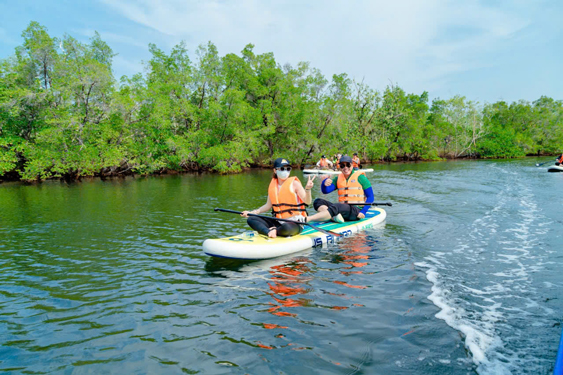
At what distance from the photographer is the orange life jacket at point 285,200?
654cm

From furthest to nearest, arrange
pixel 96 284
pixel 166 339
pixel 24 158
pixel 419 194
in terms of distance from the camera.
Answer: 1. pixel 24 158
2. pixel 419 194
3. pixel 96 284
4. pixel 166 339

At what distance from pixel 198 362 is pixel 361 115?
4684cm

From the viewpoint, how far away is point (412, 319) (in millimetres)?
3688

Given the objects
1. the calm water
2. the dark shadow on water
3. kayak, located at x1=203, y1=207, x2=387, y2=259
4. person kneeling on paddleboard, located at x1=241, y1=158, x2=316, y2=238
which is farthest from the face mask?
the dark shadow on water

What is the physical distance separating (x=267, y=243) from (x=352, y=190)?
3321mm

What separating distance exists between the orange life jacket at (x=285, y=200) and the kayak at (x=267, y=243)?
0.51m

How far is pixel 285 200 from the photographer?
6.57 metres

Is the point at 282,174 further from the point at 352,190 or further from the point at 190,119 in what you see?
the point at 190,119

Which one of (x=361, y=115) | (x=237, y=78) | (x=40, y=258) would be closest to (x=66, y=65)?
(x=237, y=78)

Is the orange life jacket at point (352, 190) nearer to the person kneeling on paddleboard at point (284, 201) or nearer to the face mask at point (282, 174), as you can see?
the person kneeling on paddleboard at point (284, 201)

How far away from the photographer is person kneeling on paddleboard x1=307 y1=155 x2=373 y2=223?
24.5 ft

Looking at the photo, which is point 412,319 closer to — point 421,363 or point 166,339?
point 421,363

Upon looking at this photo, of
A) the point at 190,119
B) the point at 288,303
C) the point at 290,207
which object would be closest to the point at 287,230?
the point at 290,207

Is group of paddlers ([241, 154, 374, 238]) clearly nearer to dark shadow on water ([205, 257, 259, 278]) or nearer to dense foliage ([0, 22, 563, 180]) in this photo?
dark shadow on water ([205, 257, 259, 278])
